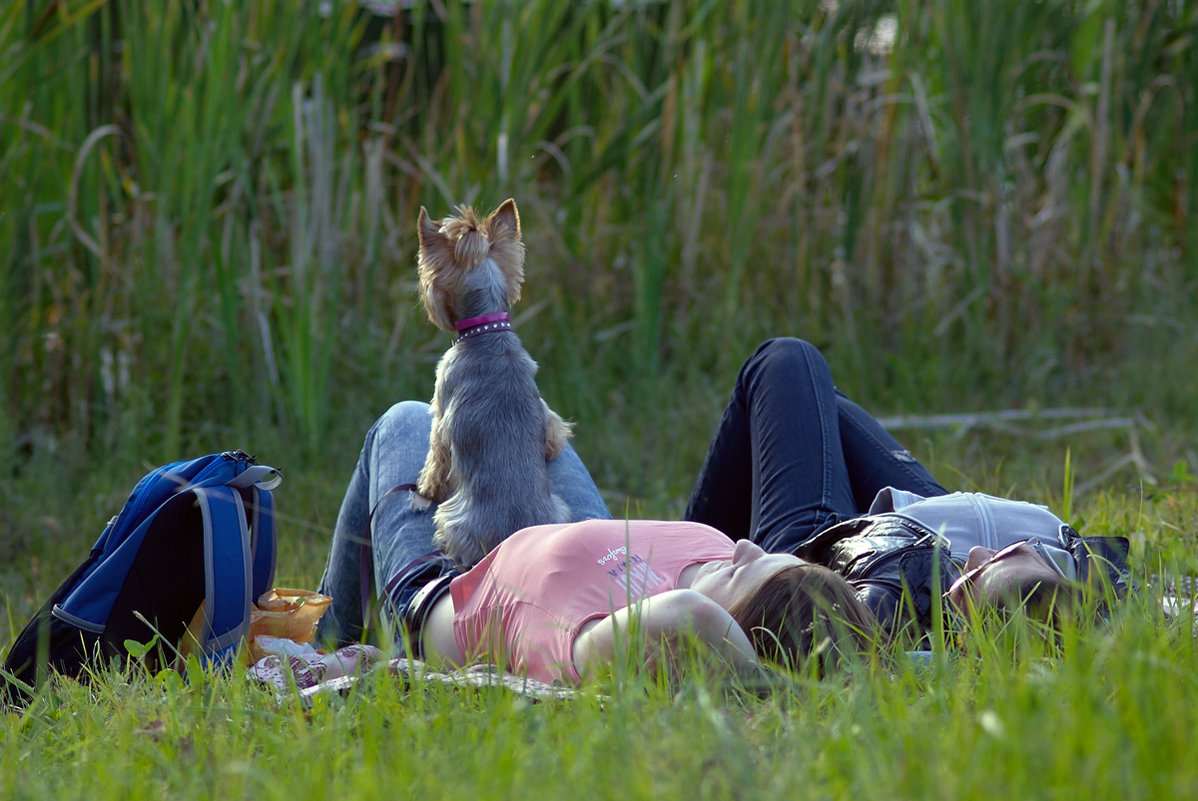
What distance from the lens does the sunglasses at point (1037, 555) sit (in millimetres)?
1991

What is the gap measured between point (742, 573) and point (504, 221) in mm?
1239

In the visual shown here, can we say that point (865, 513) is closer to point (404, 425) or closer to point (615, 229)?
point (404, 425)

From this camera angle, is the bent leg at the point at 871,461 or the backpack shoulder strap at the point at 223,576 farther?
the bent leg at the point at 871,461

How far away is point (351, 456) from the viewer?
434 cm

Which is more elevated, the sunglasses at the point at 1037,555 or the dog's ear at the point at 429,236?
the dog's ear at the point at 429,236

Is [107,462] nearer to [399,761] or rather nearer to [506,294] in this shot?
[506,294]

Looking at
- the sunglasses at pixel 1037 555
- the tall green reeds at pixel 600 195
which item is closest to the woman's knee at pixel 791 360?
the sunglasses at pixel 1037 555

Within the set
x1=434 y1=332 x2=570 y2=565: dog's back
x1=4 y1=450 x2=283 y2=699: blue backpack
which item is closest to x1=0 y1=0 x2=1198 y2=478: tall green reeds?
x1=434 y1=332 x2=570 y2=565: dog's back

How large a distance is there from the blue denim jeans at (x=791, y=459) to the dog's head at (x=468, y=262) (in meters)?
0.73

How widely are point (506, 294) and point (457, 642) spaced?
0.97 m

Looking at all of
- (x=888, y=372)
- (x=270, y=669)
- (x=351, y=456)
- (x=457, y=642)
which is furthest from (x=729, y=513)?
(x=888, y=372)

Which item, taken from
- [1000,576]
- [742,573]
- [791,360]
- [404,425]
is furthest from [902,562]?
[404,425]

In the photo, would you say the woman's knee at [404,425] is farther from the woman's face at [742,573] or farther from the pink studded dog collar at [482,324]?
the woman's face at [742,573]

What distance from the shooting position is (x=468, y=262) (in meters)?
2.68
